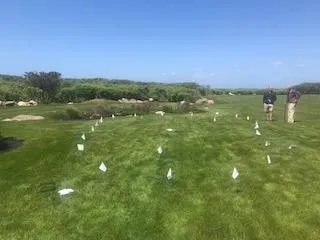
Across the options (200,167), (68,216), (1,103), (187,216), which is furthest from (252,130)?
(1,103)

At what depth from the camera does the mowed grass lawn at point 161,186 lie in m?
18.6

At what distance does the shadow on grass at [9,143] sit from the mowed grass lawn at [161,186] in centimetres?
69

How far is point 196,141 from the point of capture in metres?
31.2

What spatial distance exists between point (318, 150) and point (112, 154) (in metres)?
13.7

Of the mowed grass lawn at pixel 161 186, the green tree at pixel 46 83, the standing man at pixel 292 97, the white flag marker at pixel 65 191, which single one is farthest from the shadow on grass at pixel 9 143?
the green tree at pixel 46 83

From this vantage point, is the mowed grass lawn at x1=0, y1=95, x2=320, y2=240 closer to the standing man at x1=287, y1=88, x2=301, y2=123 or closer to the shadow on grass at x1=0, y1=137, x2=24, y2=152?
the shadow on grass at x1=0, y1=137, x2=24, y2=152

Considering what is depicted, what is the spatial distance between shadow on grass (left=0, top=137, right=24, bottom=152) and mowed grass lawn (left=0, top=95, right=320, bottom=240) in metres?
0.69

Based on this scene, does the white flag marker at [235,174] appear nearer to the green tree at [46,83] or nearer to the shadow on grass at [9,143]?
the shadow on grass at [9,143]

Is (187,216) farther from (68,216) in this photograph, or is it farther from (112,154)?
(112,154)

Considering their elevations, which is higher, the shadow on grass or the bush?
the shadow on grass

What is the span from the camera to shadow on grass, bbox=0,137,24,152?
29.6m

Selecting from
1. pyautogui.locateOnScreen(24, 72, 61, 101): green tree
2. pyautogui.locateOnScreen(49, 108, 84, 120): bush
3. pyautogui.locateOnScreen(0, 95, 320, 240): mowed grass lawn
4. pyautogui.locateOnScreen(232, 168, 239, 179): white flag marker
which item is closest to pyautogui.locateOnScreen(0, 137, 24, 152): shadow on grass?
pyautogui.locateOnScreen(0, 95, 320, 240): mowed grass lawn

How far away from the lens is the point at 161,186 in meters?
22.7

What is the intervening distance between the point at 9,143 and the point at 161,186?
13659 millimetres
